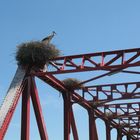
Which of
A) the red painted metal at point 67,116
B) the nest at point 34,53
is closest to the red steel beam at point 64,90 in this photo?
the red painted metal at point 67,116

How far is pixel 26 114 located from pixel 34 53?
2.37 meters

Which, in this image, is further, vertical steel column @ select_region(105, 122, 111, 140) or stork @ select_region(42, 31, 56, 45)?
vertical steel column @ select_region(105, 122, 111, 140)

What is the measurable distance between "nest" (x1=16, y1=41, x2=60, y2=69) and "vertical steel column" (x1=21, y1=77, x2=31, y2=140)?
77cm

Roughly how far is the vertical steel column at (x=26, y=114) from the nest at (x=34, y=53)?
→ 77 cm

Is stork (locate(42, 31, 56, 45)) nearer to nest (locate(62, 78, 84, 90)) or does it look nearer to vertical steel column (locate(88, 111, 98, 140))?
nest (locate(62, 78, 84, 90))

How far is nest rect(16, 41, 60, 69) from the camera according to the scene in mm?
20125

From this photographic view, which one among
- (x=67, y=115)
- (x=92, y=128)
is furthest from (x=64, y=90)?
(x=92, y=128)

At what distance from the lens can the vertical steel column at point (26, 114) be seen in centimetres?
1931

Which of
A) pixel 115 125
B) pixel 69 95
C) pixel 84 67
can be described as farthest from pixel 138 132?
pixel 84 67

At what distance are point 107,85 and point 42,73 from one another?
21.0 feet

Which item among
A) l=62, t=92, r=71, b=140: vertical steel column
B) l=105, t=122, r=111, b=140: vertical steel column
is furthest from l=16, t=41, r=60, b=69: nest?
l=105, t=122, r=111, b=140: vertical steel column

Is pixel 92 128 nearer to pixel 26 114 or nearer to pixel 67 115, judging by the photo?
pixel 67 115

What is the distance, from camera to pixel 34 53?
791 inches

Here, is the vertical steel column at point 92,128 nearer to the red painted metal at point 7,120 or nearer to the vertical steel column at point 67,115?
the vertical steel column at point 67,115
